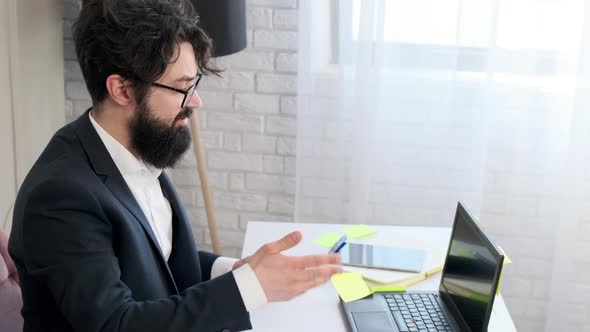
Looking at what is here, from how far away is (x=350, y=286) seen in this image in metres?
1.77

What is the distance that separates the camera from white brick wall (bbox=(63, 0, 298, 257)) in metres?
2.72

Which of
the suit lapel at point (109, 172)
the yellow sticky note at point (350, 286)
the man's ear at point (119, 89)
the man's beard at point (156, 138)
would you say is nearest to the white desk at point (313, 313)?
the yellow sticky note at point (350, 286)

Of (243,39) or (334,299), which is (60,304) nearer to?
(334,299)

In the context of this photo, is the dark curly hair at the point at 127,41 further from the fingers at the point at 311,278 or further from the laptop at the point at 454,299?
the laptop at the point at 454,299

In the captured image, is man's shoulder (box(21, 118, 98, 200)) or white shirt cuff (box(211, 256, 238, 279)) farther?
white shirt cuff (box(211, 256, 238, 279))

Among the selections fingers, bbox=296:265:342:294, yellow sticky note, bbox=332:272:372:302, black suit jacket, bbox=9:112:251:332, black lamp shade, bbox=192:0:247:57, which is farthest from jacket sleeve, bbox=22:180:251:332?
black lamp shade, bbox=192:0:247:57

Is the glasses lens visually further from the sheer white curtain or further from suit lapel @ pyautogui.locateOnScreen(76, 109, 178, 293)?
the sheer white curtain

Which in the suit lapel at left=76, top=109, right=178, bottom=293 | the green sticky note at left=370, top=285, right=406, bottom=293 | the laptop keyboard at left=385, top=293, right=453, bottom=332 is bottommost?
the laptop keyboard at left=385, top=293, right=453, bottom=332

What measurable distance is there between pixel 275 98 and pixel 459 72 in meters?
0.69

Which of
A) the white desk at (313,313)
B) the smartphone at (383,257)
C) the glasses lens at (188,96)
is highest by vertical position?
the glasses lens at (188,96)

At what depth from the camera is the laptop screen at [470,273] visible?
4.86ft

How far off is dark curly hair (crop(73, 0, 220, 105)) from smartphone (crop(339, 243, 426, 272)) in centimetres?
71

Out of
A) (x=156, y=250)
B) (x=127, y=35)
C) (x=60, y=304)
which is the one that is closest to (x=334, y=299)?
(x=156, y=250)

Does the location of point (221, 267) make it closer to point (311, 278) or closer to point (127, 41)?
point (311, 278)
